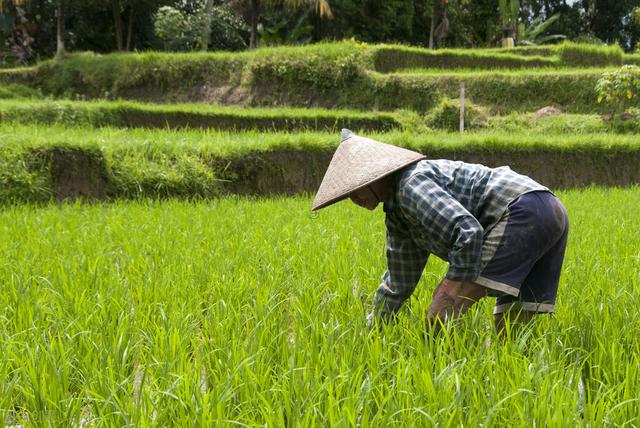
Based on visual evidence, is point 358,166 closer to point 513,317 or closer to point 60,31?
point 513,317

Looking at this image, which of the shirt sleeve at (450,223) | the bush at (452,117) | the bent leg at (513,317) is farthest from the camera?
the bush at (452,117)

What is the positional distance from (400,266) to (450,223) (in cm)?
37

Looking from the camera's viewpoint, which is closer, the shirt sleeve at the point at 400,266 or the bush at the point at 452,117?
the shirt sleeve at the point at 400,266

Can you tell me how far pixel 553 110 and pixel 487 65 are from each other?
288cm

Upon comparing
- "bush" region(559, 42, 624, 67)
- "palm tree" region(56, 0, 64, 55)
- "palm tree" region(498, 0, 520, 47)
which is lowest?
"bush" region(559, 42, 624, 67)

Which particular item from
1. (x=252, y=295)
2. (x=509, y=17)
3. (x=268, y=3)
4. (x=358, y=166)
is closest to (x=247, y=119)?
(x=268, y=3)

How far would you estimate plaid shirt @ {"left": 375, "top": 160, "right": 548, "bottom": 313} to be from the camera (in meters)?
1.69

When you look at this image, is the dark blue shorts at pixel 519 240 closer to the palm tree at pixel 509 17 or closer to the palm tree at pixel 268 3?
the palm tree at pixel 268 3

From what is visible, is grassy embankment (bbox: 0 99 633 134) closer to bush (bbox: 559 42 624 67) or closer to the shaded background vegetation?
bush (bbox: 559 42 624 67)

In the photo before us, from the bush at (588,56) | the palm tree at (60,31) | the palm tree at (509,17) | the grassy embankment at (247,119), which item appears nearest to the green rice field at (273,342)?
the grassy embankment at (247,119)

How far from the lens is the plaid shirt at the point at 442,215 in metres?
1.69

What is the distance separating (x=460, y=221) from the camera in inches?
66.0

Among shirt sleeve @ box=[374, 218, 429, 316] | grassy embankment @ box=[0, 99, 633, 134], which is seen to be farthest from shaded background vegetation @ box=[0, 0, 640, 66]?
shirt sleeve @ box=[374, 218, 429, 316]

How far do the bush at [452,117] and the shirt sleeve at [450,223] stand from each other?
9736mm
